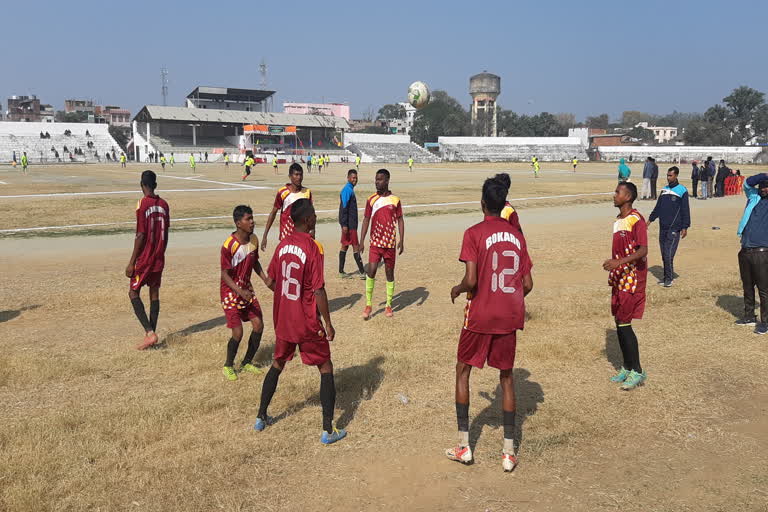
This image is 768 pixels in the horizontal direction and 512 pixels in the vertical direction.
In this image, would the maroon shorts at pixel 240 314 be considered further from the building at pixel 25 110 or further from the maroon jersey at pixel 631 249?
the building at pixel 25 110

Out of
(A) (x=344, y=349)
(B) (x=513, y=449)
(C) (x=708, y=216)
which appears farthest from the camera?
(C) (x=708, y=216)

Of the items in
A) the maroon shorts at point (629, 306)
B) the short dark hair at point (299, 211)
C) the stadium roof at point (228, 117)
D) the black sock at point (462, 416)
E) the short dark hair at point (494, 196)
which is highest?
the stadium roof at point (228, 117)

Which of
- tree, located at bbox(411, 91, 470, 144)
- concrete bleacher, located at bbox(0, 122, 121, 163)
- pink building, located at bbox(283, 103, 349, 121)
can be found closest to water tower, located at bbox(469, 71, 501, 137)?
tree, located at bbox(411, 91, 470, 144)

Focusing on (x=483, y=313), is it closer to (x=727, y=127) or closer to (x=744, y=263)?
(x=744, y=263)

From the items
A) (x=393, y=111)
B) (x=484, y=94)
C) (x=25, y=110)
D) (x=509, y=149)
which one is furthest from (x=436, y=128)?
(x=25, y=110)

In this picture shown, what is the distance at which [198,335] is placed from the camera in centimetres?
714

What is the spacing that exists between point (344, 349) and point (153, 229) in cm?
256

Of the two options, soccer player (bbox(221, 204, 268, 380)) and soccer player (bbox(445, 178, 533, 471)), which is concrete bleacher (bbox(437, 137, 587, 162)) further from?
soccer player (bbox(445, 178, 533, 471))

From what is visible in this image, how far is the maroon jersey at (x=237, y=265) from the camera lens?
219 inches

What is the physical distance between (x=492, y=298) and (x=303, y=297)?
4.50 feet

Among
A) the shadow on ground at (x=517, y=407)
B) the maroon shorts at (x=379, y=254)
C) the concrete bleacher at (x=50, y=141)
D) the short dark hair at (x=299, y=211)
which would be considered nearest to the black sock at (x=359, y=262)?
the maroon shorts at (x=379, y=254)

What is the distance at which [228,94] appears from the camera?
11356 centimetres

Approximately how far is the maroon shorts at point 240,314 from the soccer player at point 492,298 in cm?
240

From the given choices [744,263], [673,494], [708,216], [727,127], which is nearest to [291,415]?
[673,494]
